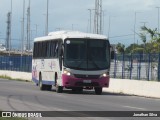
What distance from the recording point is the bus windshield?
101 ft

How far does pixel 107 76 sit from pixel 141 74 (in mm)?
4135

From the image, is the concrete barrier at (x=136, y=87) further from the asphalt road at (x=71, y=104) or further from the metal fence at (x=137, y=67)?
the asphalt road at (x=71, y=104)

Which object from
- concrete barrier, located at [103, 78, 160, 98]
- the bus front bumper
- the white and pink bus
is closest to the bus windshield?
the white and pink bus

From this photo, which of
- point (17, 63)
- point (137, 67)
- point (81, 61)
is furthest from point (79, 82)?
point (17, 63)

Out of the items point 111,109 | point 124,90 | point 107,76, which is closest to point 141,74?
point 124,90

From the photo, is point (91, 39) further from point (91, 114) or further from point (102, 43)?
point (91, 114)

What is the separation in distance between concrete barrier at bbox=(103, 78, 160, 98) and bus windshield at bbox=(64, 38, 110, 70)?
2.70 m

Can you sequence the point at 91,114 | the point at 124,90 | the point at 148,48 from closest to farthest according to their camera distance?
the point at 91,114
the point at 124,90
the point at 148,48

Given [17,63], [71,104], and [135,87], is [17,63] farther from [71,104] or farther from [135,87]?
[71,104]

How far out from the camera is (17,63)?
2361 inches

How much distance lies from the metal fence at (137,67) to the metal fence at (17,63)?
18.0 m

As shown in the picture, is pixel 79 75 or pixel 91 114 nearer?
pixel 91 114

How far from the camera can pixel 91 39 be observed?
31406mm

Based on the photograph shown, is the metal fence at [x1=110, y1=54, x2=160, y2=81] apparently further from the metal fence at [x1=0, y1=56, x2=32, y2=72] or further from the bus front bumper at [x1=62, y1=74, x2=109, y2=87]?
the metal fence at [x1=0, y1=56, x2=32, y2=72]
